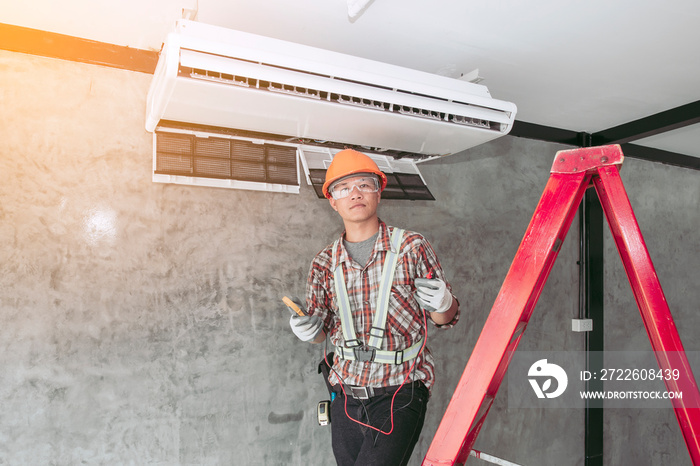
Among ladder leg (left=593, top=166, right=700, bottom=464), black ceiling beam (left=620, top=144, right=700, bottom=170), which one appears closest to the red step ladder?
ladder leg (left=593, top=166, right=700, bottom=464)

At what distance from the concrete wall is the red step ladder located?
132cm

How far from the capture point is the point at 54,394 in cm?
204

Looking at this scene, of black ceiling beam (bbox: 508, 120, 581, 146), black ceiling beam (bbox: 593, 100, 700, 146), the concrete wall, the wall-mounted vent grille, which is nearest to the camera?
the concrete wall

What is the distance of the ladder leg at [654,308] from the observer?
122cm

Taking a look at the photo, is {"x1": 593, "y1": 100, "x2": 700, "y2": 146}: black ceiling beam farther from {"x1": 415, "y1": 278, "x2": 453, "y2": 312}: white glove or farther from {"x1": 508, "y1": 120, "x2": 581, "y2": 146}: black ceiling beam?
{"x1": 415, "y1": 278, "x2": 453, "y2": 312}: white glove

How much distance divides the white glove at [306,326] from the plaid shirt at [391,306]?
0.09 m

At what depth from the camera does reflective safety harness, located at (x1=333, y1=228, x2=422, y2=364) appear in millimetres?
1799

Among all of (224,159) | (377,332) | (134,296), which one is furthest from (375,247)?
(134,296)

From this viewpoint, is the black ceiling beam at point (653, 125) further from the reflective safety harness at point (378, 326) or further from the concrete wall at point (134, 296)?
the reflective safety harness at point (378, 326)

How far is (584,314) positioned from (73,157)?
3.24 meters

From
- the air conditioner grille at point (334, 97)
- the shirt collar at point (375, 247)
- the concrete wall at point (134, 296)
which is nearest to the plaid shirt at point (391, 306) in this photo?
the shirt collar at point (375, 247)

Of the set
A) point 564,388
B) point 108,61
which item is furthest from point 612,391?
point 108,61

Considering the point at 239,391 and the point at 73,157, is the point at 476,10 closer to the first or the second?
the point at 73,157

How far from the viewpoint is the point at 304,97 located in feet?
6.02
